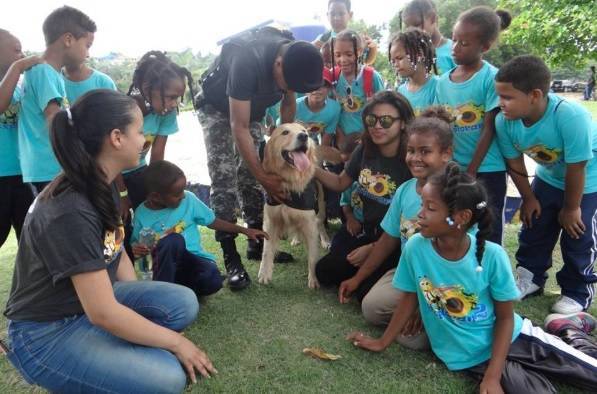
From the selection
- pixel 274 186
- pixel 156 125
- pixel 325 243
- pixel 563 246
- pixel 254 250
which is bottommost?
pixel 325 243

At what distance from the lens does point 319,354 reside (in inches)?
108

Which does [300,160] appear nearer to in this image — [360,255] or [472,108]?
[360,255]

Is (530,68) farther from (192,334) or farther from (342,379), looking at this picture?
(192,334)

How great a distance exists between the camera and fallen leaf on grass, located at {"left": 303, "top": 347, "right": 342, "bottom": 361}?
8.93 ft

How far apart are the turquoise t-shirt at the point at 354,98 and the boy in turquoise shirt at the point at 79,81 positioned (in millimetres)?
2252

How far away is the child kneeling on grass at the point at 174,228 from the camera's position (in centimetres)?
316

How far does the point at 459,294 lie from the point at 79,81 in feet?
10.3

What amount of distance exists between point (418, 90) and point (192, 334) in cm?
281

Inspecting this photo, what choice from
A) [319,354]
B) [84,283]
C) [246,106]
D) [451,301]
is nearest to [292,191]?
[246,106]

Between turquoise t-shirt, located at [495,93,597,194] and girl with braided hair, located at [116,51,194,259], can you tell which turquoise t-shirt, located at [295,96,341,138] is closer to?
girl with braided hair, located at [116,51,194,259]

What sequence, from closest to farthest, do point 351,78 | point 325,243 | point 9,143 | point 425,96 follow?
point 9,143, point 425,96, point 351,78, point 325,243

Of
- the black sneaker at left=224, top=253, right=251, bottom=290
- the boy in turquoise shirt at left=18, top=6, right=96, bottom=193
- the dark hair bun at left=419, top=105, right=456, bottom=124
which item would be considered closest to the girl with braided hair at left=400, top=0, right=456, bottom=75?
the dark hair bun at left=419, top=105, right=456, bottom=124

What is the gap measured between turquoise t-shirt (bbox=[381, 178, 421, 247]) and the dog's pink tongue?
3.21ft

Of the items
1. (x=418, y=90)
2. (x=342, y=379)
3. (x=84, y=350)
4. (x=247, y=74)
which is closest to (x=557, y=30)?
(x=418, y=90)
